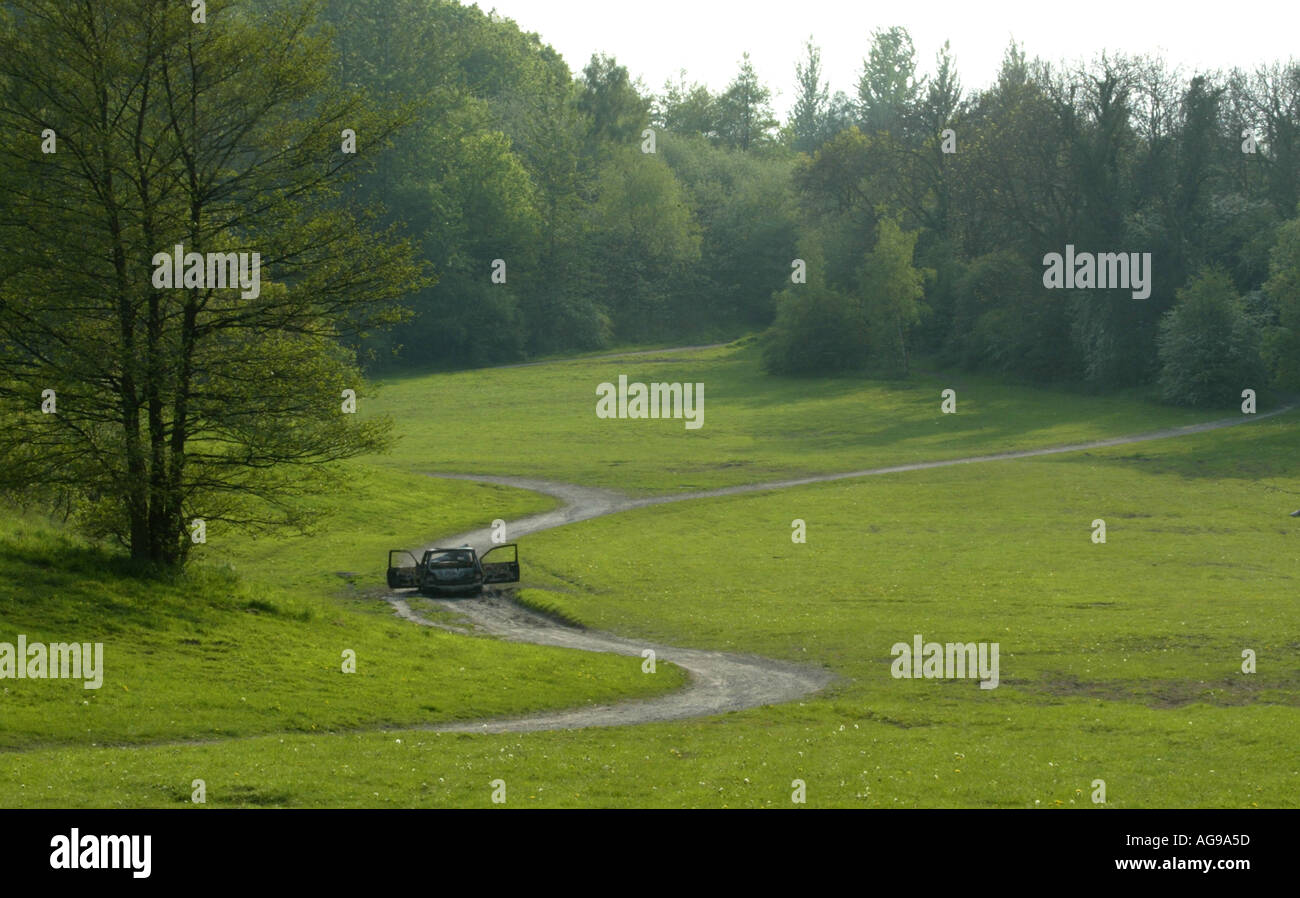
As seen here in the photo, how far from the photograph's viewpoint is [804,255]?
11356 cm

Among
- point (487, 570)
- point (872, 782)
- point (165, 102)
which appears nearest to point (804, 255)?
point (487, 570)

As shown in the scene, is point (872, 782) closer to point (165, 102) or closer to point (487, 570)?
point (165, 102)

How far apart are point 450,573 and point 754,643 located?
12480 mm

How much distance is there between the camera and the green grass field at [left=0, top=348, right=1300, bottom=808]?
60.8 feet

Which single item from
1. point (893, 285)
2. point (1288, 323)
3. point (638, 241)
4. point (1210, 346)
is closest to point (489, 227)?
point (638, 241)

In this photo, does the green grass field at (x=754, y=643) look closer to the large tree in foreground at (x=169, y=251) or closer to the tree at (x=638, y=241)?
the large tree in foreground at (x=169, y=251)

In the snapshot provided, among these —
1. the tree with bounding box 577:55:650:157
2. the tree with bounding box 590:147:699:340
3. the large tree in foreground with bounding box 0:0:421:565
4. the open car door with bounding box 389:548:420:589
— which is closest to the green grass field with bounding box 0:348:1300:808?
the open car door with bounding box 389:548:420:589

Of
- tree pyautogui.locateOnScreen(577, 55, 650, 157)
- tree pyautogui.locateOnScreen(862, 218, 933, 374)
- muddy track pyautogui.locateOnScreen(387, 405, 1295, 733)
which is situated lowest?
muddy track pyautogui.locateOnScreen(387, 405, 1295, 733)

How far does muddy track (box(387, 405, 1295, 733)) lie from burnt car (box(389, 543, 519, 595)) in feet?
2.44

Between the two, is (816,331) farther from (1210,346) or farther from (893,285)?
(1210,346)

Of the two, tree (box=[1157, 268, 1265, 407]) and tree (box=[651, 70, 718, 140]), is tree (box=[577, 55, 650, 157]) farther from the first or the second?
tree (box=[1157, 268, 1265, 407])

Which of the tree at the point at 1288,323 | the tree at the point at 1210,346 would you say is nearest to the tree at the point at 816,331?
the tree at the point at 1210,346

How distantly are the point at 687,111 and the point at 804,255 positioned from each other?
83740 millimetres

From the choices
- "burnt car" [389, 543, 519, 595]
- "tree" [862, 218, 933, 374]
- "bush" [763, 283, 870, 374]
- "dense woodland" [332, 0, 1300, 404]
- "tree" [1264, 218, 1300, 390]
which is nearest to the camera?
"burnt car" [389, 543, 519, 595]
